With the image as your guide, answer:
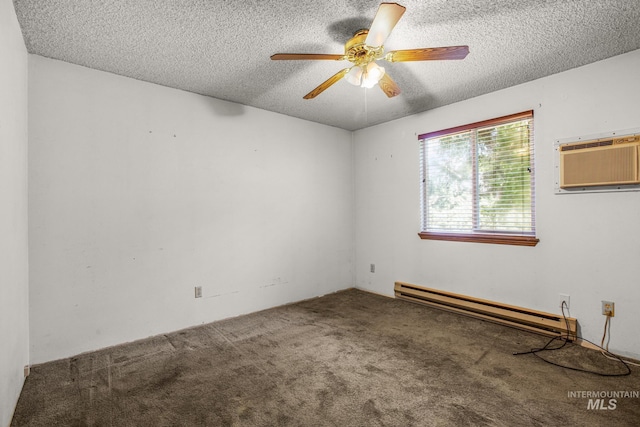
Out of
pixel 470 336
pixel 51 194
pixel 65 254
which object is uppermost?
pixel 51 194

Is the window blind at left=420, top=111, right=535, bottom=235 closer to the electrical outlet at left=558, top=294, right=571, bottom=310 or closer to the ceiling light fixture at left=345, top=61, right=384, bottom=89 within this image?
the electrical outlet at left=558, top=294, right=571, bottom=310

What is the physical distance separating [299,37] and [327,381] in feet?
8.14

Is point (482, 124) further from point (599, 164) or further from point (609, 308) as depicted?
point (609, 308)

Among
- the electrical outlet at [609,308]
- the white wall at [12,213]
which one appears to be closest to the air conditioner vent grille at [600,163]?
the electrical outlet at [609,308]

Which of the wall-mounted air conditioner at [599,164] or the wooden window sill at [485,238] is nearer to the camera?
the wall-mounted air conditioner at [599,164]

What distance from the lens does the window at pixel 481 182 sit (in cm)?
302

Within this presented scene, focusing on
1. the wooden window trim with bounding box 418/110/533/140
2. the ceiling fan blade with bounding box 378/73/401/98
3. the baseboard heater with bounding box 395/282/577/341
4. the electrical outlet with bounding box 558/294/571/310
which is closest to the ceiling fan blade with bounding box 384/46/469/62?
the ceiling fan blade with bounding box 378/73/401/98

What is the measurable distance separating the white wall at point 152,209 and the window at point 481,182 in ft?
5.35

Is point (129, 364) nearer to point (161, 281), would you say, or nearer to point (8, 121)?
point (161, 281)

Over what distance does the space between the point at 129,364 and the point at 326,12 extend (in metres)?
2.95

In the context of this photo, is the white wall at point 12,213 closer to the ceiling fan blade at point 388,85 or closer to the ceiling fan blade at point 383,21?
the ceiling fan blade at point 383,21

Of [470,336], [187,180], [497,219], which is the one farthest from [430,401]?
[187,180]

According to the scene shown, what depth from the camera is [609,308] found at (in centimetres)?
251

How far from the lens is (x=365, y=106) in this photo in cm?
361
